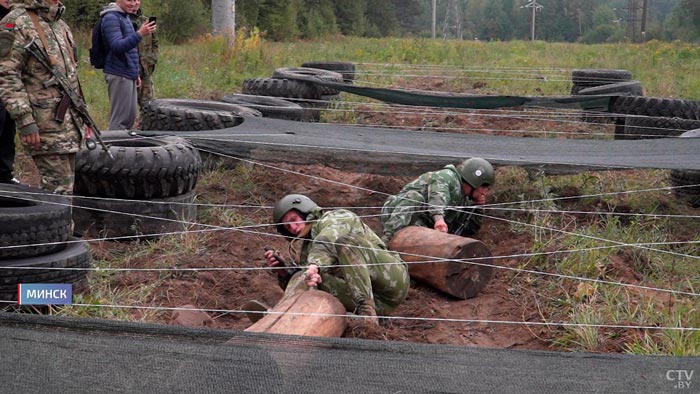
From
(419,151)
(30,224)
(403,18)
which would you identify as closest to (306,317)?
(30,224)

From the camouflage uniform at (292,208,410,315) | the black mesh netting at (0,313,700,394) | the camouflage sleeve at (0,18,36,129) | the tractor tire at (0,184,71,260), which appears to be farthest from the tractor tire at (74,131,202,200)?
the black mesh netting at (0,313,700,394)

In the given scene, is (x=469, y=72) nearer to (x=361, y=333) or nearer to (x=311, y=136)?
(x=311, y=136)

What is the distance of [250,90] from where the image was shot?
10805mm

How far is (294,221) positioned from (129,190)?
1524 millimetres

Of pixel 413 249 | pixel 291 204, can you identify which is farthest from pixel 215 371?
pixel 413 249

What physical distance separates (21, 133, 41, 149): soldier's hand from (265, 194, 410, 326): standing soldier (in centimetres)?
145

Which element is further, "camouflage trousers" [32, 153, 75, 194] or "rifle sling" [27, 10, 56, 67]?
"camouflage trousers" [32, 153, 75, 194]

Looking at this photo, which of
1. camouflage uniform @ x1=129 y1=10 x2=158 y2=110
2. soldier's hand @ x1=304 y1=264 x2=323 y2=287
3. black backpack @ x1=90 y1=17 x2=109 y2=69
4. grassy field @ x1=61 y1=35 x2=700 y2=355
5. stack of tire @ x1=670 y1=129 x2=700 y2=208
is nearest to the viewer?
soldier's hand @ x1=304 y1=264 x2=323 y2=287

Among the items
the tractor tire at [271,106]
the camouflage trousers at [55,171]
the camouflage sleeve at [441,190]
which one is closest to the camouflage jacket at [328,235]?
the camouflage sleeve at [441,190]

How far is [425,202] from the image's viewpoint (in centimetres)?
609

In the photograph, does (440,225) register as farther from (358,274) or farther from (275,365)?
(275,365)

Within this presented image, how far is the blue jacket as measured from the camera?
7508mm

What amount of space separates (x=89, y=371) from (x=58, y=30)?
311 centimetres

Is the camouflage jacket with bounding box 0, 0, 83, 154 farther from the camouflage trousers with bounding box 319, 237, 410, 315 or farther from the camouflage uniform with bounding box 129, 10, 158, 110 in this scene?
the camouflage uniform with bounding box 129, 10, 158, 110
